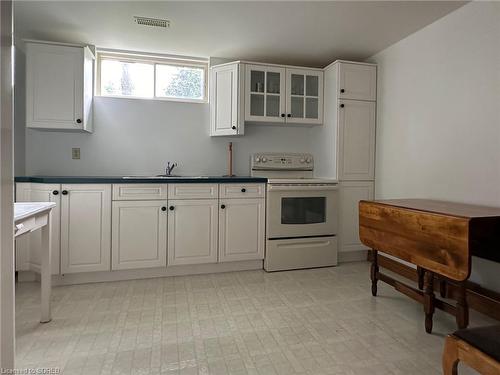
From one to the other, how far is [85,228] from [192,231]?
91cm

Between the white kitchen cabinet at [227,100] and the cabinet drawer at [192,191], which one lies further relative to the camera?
the white kitchen cabinet at [227,100]

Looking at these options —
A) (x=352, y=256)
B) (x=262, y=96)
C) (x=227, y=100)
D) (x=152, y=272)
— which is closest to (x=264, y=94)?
(x=262, y=96)

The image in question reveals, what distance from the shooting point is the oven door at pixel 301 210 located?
305 cm

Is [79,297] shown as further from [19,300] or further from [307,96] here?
[307,96]

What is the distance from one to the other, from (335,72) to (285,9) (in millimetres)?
1089

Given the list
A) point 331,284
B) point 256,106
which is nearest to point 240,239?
point 331,284

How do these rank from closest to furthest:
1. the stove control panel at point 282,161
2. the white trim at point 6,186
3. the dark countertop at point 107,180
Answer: the white trim at point 6,186
the dark countertop at point 107,180
the stove control panel at point 282,161

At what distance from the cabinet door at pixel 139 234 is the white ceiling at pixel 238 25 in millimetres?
1588

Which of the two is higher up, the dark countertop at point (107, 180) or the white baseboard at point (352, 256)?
the dark countertop at point (107, 180)

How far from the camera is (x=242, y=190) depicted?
3.01m

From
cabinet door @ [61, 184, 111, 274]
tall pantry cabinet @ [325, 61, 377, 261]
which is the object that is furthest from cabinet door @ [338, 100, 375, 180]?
cabinet door @ [61, 184, 111, 274]

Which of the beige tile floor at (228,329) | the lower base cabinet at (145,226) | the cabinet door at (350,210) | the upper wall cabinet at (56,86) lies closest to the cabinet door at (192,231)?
the lower base cabinet at (145,226)

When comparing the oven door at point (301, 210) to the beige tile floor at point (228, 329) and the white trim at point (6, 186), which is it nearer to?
the beige tile floor at point (228, 329)

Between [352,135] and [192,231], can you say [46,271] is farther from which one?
[352,135]
